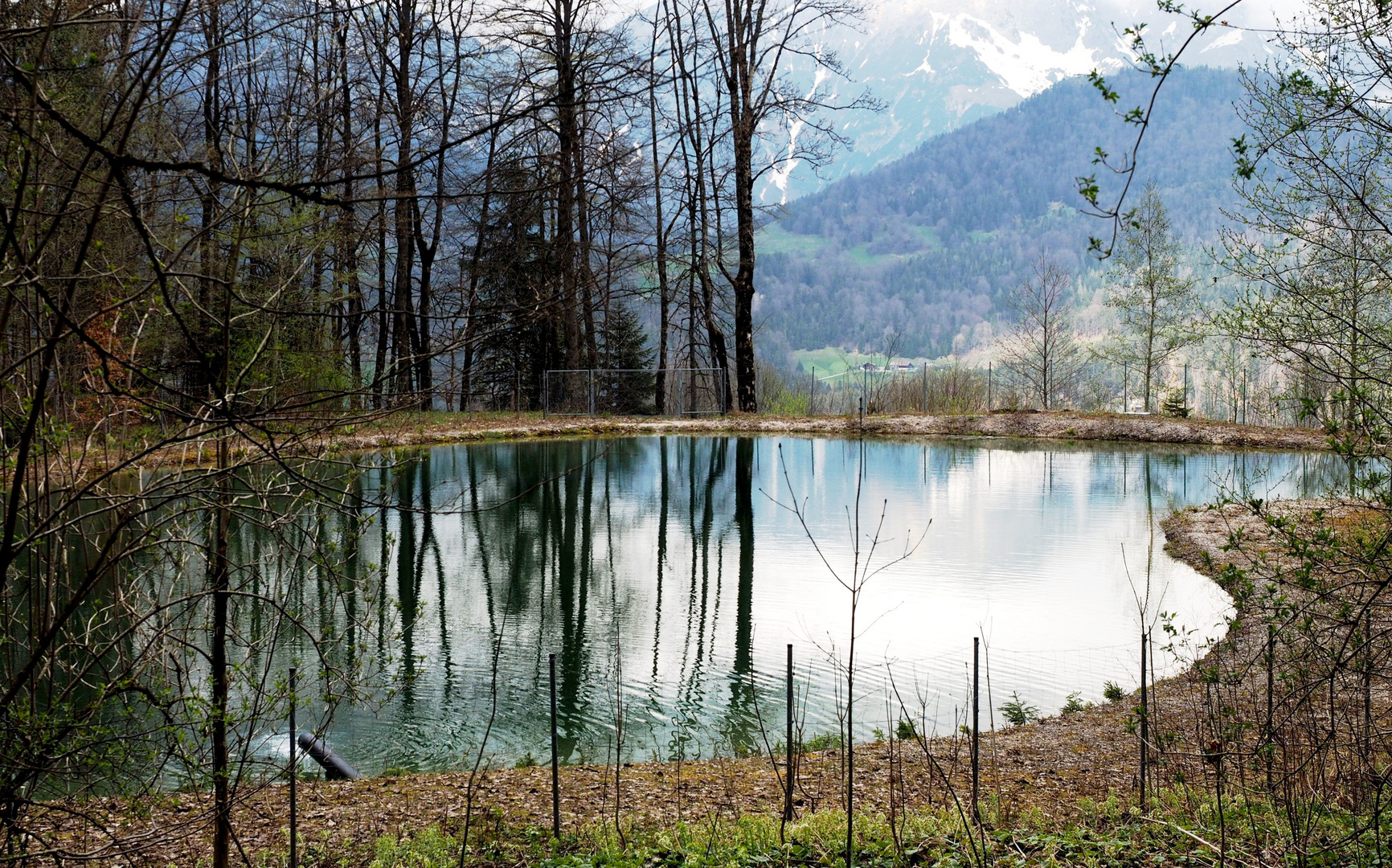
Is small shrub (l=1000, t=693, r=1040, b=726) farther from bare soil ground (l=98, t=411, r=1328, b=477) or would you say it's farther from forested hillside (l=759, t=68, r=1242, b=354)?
forested hillside (l=759, t=68, r=1242, b=354)

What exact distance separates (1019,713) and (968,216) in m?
135

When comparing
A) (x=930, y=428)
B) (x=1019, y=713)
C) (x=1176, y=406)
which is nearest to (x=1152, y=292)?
(x=1176, y=406)

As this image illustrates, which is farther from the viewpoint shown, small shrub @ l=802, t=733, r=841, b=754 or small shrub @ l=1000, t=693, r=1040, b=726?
small shrub @ l=1000, t=693, r=1040, b=726

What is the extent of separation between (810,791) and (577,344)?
23.6 m

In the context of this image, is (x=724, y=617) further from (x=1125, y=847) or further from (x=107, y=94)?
(x=107, y=94)

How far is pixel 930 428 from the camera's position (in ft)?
88.1

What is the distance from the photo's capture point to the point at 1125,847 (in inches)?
154

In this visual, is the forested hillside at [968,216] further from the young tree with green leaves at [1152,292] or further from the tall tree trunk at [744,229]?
the tall tree trunk at [744,229]

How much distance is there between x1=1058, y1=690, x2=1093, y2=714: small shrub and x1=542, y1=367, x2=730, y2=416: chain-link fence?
64.4ft

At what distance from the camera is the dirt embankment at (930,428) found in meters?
22.6

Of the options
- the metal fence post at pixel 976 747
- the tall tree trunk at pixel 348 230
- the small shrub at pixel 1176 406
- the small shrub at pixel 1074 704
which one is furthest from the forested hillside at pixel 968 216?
the metal fence post at pixel 976 747

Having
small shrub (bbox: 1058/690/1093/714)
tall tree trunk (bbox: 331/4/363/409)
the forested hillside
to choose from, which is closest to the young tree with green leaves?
tall tree trunk (bbox: 331/4/363/409)

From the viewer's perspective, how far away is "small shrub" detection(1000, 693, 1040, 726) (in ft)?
21.9

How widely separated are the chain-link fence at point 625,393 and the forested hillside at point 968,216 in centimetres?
7486
